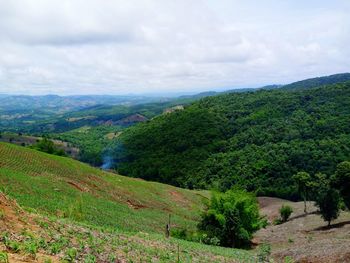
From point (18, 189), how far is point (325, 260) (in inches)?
1141

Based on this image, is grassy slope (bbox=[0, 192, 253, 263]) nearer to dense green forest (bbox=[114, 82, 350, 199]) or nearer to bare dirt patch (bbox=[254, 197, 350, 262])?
bare dirt patch (bbox=[254, 197, 350, 262])

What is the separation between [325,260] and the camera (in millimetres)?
24062

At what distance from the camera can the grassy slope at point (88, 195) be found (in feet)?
119

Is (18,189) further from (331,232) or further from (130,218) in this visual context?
(331,232)

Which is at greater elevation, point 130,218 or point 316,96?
point 316,96

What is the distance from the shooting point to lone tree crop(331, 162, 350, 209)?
51928mm

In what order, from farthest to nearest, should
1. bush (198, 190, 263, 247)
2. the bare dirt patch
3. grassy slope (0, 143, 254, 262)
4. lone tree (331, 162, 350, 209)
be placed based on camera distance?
lone tree (331, 162, 350, 209), bush (198, 190, 263, 247), the bare dirt patch, grassy slope (0, 143, 254, 262)

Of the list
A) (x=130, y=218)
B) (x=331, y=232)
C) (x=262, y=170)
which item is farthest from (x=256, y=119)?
(x=130, y=218)

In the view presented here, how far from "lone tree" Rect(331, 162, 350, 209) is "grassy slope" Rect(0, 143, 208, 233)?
758 inches

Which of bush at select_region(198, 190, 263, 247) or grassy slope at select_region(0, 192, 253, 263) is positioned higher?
grassy slope at select_region(0, 192, 253, 263)

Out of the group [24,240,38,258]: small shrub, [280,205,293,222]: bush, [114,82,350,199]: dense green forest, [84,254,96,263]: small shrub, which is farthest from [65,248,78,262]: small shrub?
[114,82,350,199]: dense green forest

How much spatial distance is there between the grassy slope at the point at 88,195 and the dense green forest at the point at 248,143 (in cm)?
3313

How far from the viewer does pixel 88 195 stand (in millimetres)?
46594

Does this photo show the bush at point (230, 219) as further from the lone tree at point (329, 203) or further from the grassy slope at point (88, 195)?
the lone tree at point (329, 203)
